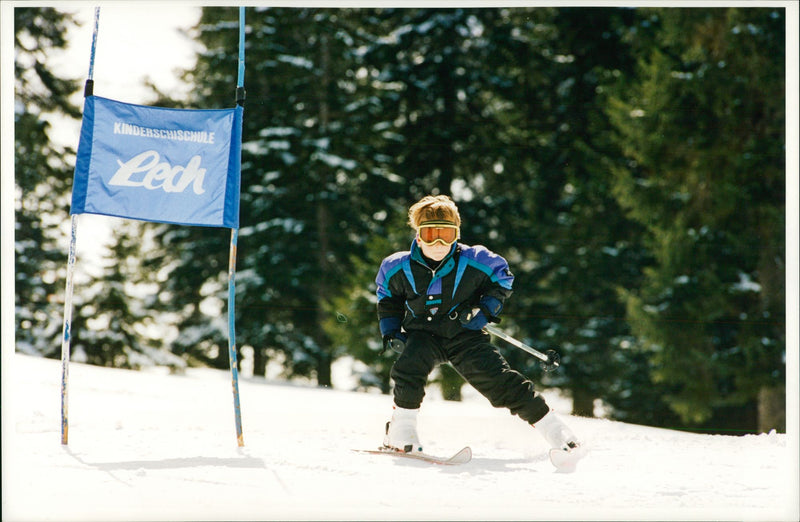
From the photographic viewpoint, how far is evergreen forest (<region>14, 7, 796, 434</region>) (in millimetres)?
13539

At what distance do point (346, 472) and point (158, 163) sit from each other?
1874mm

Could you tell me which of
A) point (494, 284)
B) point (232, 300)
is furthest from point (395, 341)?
point (232, 300)

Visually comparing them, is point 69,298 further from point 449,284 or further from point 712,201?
point 712,201

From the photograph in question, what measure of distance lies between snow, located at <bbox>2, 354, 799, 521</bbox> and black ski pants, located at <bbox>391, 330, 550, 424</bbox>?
1.07ft

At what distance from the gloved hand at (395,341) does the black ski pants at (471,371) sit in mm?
43

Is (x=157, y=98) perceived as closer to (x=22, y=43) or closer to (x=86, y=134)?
(x=22, y=43)

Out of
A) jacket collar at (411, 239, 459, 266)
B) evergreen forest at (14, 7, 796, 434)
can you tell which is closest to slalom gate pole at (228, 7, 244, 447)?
jacket collar at (411, 239, 459, 266)

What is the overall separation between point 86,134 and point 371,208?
1035 centimetres

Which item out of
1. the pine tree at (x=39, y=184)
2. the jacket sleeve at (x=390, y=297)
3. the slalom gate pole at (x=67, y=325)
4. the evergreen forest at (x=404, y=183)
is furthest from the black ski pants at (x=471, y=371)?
the pine tree at (x=39, y=184)

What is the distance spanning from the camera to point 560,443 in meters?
3.96

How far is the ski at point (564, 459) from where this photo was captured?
12.7 ft

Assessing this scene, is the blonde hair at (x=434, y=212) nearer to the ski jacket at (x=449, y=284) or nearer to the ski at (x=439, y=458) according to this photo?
the ski jacket at (x=449, y=284)

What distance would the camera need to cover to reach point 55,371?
7.04 m

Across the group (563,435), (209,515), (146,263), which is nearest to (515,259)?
(146,263)
